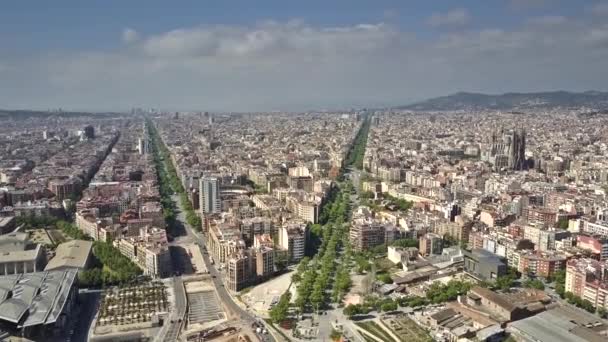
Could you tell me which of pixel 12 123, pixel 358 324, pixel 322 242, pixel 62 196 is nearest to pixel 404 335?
pixel 358 324

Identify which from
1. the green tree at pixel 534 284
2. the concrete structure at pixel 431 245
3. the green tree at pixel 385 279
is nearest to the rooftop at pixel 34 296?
the green tree at pixel 385 279

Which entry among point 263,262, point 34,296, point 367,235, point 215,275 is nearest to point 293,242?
point 263,262

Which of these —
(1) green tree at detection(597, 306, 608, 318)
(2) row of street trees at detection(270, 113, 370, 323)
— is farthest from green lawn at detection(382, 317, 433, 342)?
(1) green tree at detection(597, 306, 608, 318)

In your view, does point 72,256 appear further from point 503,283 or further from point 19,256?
point 503,283

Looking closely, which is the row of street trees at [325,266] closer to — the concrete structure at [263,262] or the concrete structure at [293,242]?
the concrete structure at [293,242]

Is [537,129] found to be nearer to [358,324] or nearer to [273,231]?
[273,231]

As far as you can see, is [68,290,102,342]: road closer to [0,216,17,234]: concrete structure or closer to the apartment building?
the apartment building
